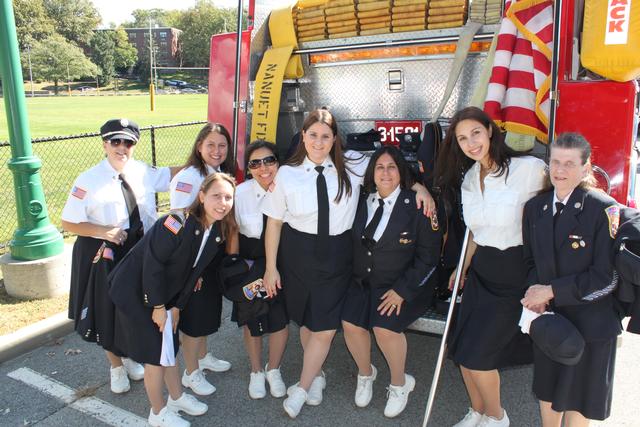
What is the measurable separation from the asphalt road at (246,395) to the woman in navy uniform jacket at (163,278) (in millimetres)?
422

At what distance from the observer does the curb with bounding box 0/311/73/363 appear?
4082 mm

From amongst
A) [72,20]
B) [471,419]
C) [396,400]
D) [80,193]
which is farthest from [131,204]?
[72,20]

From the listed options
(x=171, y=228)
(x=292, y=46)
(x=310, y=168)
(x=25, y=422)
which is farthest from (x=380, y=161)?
(x=25, y=422)

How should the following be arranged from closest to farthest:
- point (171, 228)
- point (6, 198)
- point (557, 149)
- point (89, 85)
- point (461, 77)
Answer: point (557, 149) < point (171, 228) < point (461, 77) < point (6, 198) < point (89, 85)

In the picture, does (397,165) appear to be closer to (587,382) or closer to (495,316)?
(495,316)

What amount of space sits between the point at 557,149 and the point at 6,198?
9.18 meters

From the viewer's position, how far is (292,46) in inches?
199

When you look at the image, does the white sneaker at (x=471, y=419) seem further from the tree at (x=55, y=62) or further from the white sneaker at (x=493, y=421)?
the tree at (x=55, y=62)

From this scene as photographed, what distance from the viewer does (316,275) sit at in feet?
11.0

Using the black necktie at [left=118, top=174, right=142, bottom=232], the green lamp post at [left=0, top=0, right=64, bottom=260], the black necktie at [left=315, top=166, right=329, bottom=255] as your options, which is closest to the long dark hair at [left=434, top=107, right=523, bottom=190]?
the black necktie at [left=315, top=166, right=329, bottom=255]

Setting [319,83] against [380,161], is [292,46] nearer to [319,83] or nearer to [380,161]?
[319,83]

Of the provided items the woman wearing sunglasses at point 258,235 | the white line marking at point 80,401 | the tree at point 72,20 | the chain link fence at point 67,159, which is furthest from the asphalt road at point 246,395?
the tree at point 72,20

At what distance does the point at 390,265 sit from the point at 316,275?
44cm

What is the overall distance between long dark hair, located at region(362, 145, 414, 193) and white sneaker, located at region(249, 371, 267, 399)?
4.51 ft
